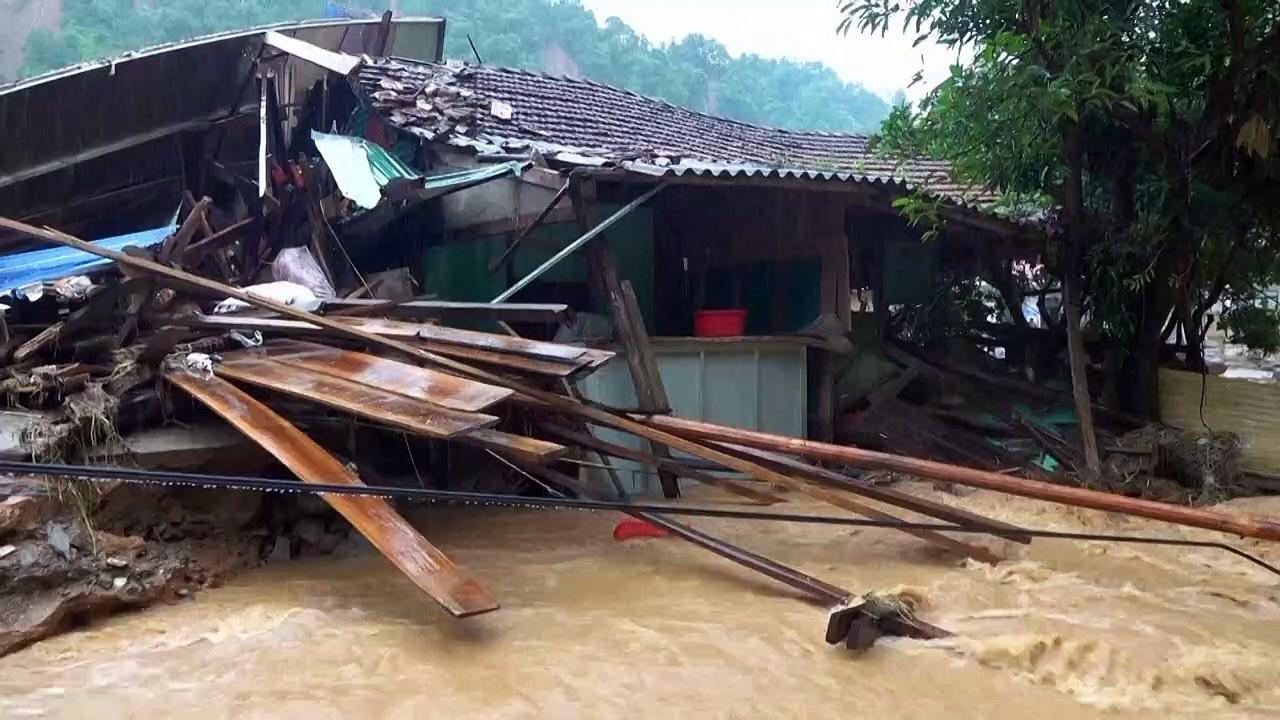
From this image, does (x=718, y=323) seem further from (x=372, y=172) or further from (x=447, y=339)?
(x=372, y=172)

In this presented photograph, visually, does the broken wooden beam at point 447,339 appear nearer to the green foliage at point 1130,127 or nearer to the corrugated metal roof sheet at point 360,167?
the corrugated metal roof sheet at point 360,167

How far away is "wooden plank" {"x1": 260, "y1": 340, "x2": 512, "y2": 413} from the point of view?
5027mm

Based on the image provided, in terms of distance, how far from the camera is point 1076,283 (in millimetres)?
8148

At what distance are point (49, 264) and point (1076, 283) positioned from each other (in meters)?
8.78

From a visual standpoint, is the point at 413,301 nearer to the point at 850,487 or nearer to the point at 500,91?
the point at 850,487

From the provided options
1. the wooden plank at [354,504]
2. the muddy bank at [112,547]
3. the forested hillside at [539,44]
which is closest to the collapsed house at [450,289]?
the wooden plank at [354,504]

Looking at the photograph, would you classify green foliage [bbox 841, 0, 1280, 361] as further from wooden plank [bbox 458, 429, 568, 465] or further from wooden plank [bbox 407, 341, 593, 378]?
wooden plank [bbox 458, 429, 568, 465]

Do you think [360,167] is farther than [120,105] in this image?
No

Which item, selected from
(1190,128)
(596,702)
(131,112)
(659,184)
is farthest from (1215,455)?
(131,112)

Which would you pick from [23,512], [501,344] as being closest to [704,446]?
[501,344]

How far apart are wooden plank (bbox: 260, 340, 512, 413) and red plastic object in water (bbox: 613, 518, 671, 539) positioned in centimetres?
162

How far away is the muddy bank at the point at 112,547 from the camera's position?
4461 millimetres

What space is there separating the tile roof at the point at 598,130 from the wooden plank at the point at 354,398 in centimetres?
272

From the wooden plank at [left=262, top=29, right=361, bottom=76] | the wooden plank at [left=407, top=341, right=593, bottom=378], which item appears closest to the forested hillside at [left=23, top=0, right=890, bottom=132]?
the wooden plank at [left=262, top=29, right=361, bottom=76]
